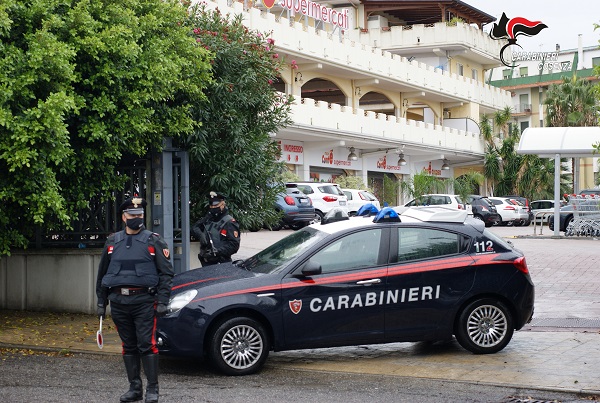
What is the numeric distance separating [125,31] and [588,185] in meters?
68.8

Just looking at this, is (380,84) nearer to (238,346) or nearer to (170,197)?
(170,197)

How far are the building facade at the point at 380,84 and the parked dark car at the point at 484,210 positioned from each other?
5.68 metres

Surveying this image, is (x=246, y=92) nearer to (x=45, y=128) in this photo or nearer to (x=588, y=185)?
(x=45, y=128)

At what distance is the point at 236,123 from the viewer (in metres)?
13.1

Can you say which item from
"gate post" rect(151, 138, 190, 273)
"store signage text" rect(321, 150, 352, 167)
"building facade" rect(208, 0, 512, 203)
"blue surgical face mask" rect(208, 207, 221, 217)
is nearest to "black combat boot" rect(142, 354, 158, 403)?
"blue surgical face mask" rect(208, 207, 221, 217)

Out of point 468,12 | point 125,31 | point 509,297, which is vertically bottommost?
point 509,297

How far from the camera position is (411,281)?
9.41m

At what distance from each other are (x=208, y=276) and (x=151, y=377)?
1.94 metres

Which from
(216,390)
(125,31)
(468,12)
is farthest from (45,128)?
(468,12)

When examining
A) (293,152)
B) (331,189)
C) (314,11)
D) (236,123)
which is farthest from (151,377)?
(314,11)

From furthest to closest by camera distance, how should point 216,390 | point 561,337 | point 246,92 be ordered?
point 246,92
point 561,337
point 216,390

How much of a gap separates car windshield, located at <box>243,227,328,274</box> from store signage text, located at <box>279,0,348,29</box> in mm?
30786

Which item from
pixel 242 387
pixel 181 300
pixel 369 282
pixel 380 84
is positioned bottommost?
pixel 242 387

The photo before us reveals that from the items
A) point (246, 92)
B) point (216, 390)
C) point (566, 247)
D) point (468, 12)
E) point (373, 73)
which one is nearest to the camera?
point (216, 390)
